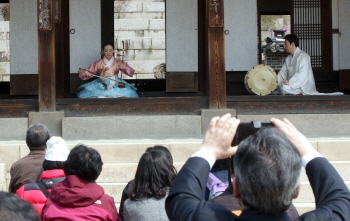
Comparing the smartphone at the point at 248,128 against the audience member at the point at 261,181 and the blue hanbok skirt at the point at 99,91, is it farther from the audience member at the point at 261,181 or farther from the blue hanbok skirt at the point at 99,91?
the blue hanbok skirt at the point at 99,91

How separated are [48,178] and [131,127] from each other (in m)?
3.53

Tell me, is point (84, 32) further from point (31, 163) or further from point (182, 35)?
point (31, 163)

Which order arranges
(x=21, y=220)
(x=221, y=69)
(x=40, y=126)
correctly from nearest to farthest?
(x=21, y=220)
(x=40, y=126)
(x=221, y=69)

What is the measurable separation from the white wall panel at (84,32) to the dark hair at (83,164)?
505 cm

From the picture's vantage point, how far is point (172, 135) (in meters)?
6.18

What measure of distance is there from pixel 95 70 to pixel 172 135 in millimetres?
2005

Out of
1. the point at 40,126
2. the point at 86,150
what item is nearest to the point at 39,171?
the point at 40,126

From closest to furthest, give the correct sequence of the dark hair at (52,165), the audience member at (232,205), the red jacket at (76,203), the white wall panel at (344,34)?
1. the audience member at (232,205)
2. the red jacket at (76,203)
3. the dark hair at (52,165)
4. the white wall panel at (344,34)

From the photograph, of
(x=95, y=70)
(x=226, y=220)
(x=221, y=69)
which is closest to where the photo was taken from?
(x=226, y=220)

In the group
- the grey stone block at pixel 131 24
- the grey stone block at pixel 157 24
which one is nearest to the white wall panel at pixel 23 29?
the grey stone block at pixel 131 24

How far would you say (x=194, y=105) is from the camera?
6.37 meters

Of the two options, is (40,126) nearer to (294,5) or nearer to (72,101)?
(72,101)

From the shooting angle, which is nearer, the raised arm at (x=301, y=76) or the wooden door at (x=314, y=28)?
the raised arm at (x=301, y=76)

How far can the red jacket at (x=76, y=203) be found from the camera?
2.13 meters
